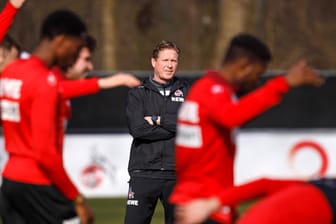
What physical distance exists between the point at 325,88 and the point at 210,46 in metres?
11.4

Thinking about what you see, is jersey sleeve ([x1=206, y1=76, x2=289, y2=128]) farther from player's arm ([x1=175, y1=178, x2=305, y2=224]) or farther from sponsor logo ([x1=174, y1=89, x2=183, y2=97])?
sponsor logo ([x1=174, y1=89, x2=183, y2=97])

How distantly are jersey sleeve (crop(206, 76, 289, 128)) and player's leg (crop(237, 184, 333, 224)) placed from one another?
27.3 inches

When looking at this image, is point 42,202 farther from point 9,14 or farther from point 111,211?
point 111,211

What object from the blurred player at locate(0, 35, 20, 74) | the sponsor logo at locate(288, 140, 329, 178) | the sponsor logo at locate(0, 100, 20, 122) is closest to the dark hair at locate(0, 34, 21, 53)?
the blurred player at locate(0, 35, 20, 74)

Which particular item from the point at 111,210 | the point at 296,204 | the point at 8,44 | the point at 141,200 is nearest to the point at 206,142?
the point at 296,204

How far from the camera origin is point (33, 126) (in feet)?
22.6

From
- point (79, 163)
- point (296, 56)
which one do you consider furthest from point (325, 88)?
point (296, 56)

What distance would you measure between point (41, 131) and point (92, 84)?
0.53 metres

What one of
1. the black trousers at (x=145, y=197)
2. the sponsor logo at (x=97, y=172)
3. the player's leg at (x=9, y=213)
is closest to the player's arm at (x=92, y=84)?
the player's leg at (x=9, y=213)

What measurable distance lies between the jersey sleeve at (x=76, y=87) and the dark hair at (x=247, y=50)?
2.91 ft

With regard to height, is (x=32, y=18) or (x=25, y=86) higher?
(x=32, y=18)

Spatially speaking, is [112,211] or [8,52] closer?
[8,52]

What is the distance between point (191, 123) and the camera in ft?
22.7

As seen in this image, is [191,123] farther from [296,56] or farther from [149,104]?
[296,56]
